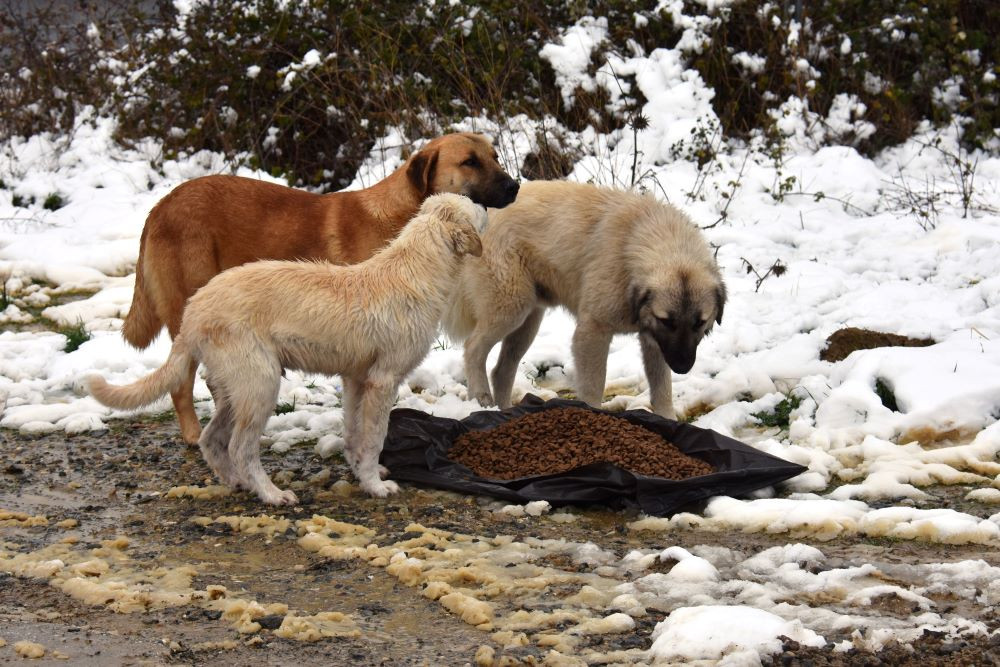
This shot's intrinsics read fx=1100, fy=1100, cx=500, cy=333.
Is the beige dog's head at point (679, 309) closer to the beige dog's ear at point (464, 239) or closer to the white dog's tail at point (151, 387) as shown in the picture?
the beige dog's ear at point (464, 239)

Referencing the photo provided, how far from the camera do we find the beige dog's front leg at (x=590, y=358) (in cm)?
692

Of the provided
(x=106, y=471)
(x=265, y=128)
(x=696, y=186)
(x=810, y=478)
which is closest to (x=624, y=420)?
(x=810, y=478)

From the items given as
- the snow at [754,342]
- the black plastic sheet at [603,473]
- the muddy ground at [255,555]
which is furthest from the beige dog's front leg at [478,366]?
the muddy ground at [255,555]

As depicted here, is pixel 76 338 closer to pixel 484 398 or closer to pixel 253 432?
pixel 484 398

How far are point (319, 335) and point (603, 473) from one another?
1555mm

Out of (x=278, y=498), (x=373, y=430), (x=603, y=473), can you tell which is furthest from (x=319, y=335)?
(x=603, y=473)

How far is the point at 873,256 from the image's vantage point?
9242 millimetres

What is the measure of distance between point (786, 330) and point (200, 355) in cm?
437

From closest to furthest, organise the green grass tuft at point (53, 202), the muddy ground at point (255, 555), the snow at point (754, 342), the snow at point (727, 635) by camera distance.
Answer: the snow at point (727, 635) < the muddy ground at point (255, 555) < the snow at point (754, 342) < the green grass tuft at point (53, 202)

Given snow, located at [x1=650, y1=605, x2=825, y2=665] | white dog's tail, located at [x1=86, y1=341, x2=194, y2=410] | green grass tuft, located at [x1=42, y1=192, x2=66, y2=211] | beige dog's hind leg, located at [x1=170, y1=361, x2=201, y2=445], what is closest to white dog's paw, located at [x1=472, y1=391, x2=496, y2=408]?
beige dog's hind leg, located at [x1=170, y1=361, x2=201, y2=445]

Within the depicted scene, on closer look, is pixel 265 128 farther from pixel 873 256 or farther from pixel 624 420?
pixel 624 420

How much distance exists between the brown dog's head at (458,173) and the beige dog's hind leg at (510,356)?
1.18 meters

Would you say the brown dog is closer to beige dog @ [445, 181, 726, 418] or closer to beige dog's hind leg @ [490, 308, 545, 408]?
beige dog @ [445, 181, 726, 418]

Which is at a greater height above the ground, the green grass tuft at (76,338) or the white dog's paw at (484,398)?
the green grass tuft at (76,338)
